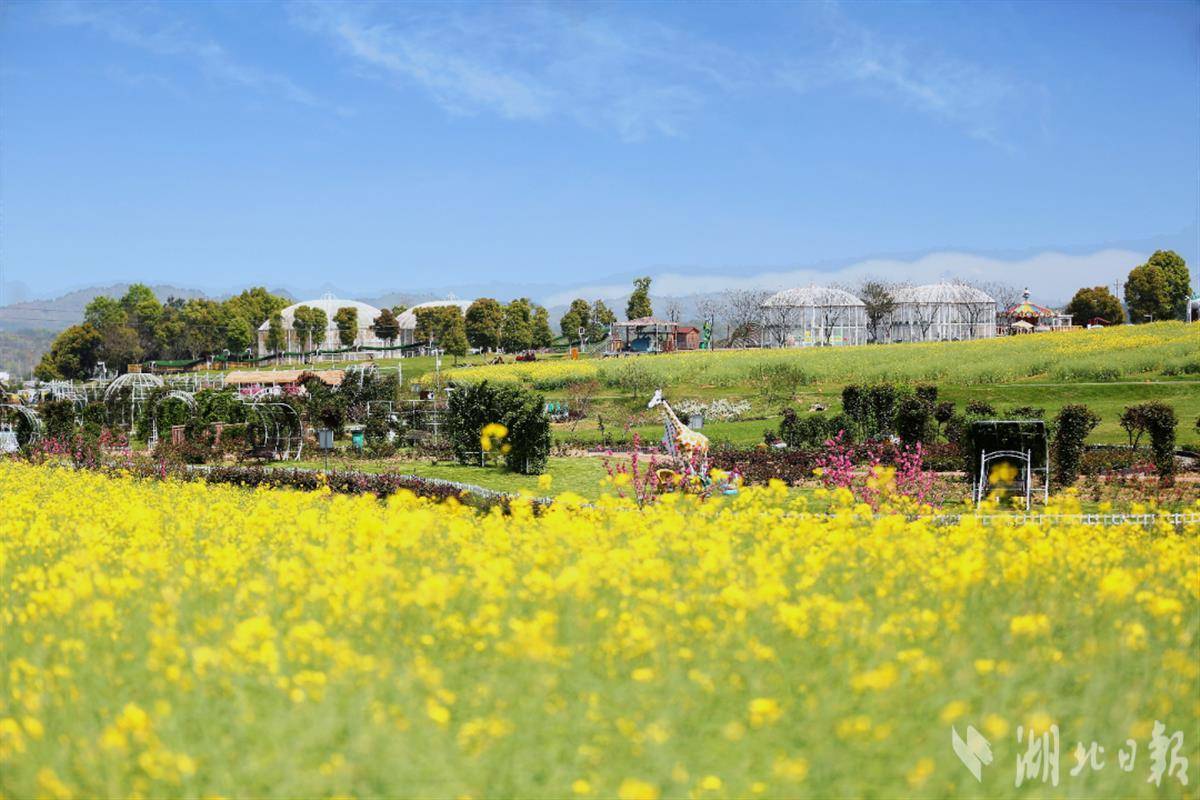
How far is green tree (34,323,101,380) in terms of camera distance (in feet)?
266

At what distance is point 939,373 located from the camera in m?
34.1

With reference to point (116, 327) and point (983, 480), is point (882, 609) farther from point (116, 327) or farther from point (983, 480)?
point (116, 327)

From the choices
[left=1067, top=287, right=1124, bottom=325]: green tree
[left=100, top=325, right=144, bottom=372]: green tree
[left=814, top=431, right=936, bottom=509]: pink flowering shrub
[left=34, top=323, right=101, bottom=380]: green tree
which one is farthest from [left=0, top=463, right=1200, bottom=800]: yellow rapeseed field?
[left=34, top=323, right=101, bottom=380]: green tree

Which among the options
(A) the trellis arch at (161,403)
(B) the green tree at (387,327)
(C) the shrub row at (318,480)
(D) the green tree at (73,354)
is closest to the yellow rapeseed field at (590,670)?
(C) the shrub row at (318,480)

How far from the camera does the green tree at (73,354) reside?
81062 millimetres

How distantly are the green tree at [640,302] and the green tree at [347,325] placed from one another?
71.2 ft

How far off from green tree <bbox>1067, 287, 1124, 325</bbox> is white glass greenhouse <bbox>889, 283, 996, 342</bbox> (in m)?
6.09

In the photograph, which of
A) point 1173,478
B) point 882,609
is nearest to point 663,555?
point 882,609

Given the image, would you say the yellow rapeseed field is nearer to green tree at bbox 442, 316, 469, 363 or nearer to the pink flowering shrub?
the pink flowering shrub

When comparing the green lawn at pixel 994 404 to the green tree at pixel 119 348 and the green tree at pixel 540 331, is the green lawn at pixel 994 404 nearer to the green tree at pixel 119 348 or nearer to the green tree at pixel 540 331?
the green tree at pixel 540 331

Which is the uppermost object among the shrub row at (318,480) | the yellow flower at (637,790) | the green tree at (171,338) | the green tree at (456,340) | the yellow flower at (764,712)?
the green tree at (171,338)

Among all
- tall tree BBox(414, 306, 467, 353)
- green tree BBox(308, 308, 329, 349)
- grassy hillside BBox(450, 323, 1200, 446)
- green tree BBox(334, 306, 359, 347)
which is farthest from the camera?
green tree BBox(308, 308, 329, 349)

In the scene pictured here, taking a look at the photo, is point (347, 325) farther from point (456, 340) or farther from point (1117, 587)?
point (1117, 587)

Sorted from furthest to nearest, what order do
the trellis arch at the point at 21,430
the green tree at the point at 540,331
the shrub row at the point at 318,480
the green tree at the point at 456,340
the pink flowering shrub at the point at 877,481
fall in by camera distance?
the green tree at the point at 540,331 < the green tree at the point at 456,340 < the trellis arch at the point at 21,430 < the shrub row at the point at 318,480 < the pink flowering shrub at the point at 877,481
